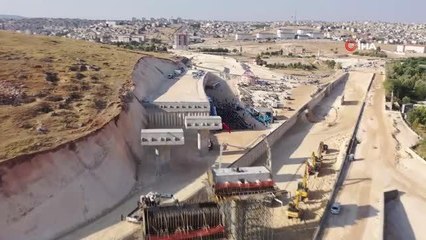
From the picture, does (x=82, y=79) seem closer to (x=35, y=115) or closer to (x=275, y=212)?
(x=35, y=115)

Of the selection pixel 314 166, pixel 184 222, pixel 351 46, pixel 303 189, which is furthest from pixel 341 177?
pixel 351 46

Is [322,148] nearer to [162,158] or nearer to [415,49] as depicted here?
[162,158]

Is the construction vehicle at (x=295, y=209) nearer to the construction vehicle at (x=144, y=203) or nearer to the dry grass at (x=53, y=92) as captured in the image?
the construction vehicle at (x=144, y=203)

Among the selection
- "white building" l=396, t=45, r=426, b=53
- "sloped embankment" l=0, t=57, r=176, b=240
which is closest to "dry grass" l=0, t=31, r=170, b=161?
"sloped embankment" l=0, t=57, r=176, b=240

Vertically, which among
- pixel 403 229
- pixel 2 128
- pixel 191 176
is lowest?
pixel 403 229

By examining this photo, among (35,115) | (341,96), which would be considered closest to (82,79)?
(35,115)

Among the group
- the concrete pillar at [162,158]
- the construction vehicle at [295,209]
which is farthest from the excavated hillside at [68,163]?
the construction vehicle at [295,209]
